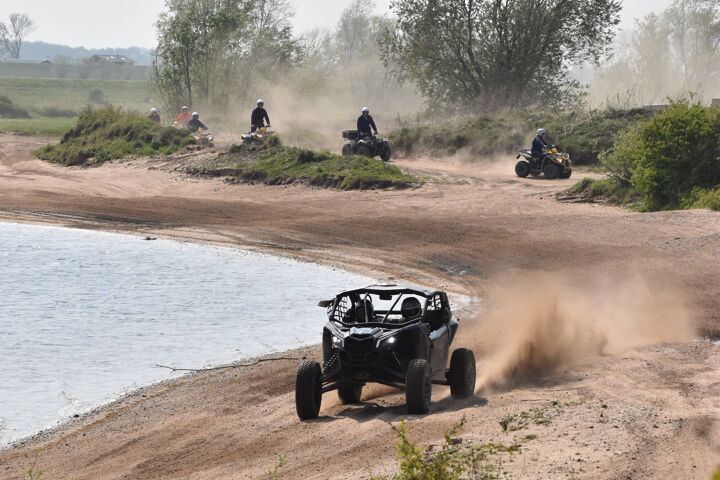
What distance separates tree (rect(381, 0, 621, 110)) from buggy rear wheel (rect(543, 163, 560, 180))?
16948 mm

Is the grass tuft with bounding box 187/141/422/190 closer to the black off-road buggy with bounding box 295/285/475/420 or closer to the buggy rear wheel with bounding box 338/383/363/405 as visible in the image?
the buggy rear wheel with bounding box 338/383/363/405

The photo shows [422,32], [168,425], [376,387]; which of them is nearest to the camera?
[168,425]

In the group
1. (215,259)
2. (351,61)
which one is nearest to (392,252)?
(215,259)

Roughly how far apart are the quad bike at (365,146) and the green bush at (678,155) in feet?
43.3

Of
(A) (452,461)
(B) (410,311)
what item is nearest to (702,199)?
(B) (410,311)

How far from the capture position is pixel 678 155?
25.1m

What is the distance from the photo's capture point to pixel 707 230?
2170 centimetres

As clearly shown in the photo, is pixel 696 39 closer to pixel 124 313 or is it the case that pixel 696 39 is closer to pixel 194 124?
pixel 194 124

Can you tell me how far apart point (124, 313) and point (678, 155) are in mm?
15230

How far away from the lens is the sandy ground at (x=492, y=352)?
8500mm

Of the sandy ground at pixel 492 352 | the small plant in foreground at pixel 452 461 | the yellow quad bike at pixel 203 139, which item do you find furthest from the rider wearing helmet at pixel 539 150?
the small plant in foreground at pixel 452 461

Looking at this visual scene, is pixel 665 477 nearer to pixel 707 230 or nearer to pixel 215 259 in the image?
pixel 707 230

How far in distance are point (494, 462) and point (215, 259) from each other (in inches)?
651

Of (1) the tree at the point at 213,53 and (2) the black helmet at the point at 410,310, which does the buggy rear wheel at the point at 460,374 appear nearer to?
(2) the black helmet at the point at 410,310
